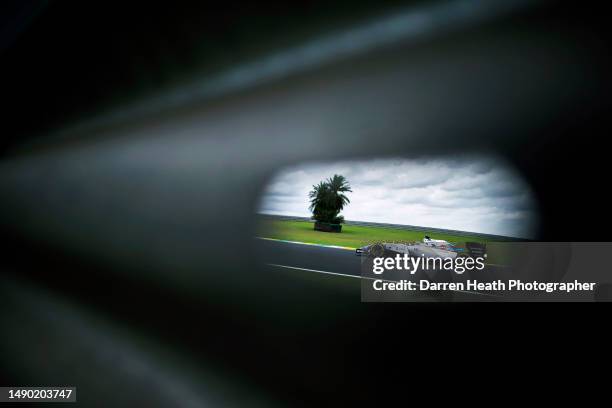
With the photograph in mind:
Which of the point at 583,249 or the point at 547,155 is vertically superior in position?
the point at 547,155

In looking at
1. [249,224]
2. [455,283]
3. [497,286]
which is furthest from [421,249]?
[249,224]

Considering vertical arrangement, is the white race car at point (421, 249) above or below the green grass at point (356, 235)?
below

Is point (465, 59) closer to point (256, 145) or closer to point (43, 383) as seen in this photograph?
point (256, 145)

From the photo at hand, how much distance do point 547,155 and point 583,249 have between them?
362 mm

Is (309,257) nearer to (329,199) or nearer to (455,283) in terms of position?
(329,199)

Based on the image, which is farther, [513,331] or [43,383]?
[513,331]

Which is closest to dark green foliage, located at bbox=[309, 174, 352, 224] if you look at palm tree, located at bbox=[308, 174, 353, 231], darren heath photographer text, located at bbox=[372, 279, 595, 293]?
palm tree, located at bbox=[308, 174, 353, 231]

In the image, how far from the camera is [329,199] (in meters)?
0.93

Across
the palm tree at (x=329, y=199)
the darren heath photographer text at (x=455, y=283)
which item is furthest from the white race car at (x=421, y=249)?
the palm tree at (x=329, y=199)

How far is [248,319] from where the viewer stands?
109 centimetres

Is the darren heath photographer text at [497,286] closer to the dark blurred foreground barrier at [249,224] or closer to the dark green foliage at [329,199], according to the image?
the dark blurred foreground barrier at [249,224]

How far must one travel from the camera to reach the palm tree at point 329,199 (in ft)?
3.04

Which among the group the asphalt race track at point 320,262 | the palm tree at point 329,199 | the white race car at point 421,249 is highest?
the palm tree at point 329,199

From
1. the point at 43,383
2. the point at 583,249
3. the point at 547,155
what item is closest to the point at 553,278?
the point at 583,249
